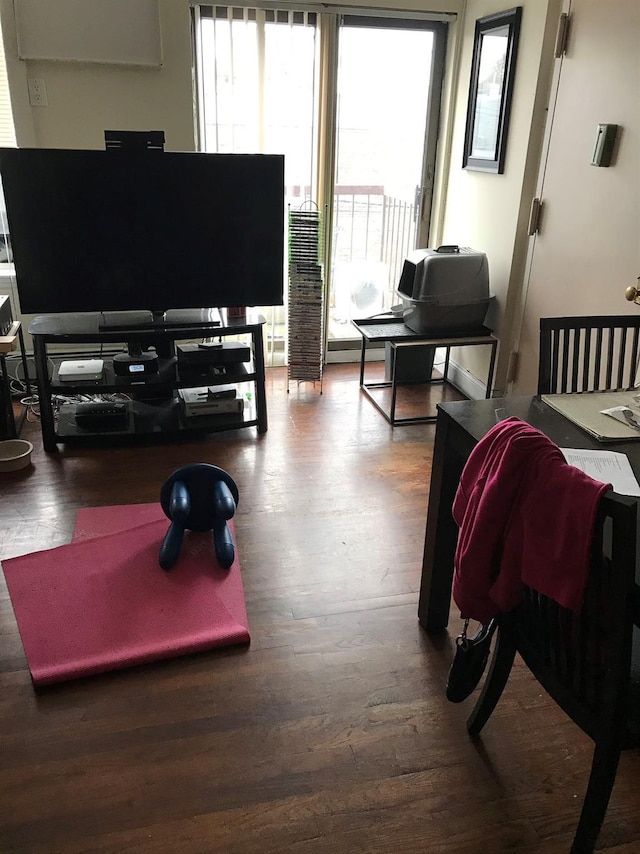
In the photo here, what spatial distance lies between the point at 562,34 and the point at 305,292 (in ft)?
5.42

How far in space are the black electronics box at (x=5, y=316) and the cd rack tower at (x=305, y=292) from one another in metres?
1.41

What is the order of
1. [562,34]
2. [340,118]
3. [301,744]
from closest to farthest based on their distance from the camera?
[301,744] < [562,34] < [340,118]

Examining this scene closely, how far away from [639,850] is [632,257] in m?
1.96

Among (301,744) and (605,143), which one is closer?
(301,744)

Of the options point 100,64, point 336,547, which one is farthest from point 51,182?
point 336,547

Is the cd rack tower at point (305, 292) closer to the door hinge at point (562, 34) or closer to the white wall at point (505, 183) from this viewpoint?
the white wall at point (505, 183)

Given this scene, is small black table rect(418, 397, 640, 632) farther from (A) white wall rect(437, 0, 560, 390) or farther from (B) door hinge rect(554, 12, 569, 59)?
(B) door hinge rect(554, 12, 569, 59)

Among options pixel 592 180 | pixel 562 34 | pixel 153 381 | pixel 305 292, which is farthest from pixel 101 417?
pixel 562 34

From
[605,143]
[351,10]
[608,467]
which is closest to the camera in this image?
[608,467]

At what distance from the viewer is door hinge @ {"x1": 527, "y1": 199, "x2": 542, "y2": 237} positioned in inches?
122

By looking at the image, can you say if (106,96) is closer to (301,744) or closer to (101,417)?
(101,417)

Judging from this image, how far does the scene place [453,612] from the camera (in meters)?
2.10

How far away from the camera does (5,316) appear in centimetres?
313

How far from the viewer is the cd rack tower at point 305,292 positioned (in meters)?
3.53
